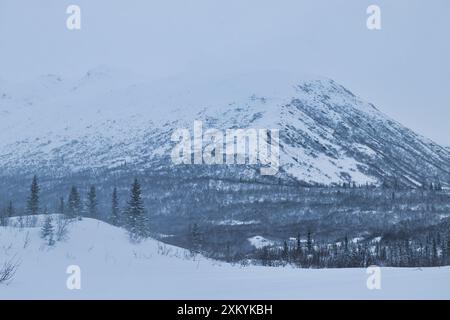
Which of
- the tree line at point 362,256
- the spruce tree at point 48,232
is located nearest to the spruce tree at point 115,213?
the tree line at point 362,256

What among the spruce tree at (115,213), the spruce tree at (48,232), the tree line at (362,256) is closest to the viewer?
the spruce tree at (48,232)

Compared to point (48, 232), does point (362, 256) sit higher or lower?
lower

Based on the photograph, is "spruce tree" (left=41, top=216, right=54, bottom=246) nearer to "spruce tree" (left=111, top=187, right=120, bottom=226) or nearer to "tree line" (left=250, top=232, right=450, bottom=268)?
"tree line" (left=250, top=232, right=450, bottom=268)

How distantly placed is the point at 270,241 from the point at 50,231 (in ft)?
448

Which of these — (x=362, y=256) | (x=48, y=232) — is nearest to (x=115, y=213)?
(x=362, y=256)

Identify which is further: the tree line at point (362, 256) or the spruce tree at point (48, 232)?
the tree line at point (362, 256)

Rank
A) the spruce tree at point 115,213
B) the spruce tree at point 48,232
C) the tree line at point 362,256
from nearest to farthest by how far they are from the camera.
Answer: the spruce tree at point 48,232, the tree line at point 362,256, the spruce tree at point 115,213

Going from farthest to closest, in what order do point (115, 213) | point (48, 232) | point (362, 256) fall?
point (362, 256), point (115, 213), point (48, 232)

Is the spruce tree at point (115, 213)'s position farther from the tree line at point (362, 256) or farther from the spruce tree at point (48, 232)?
the spruce tree at point (48, 232)

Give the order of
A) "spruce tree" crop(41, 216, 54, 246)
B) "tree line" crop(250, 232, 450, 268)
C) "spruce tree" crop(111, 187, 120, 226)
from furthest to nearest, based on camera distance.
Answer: "spruce tree" crop(111, 187, 120, 226) → "tree line" crop(250, 232, 450, 268) → "spruce tree" crop(41, 216, 54, 246)

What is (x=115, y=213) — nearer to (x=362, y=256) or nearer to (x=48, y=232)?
(x=362, y=256)

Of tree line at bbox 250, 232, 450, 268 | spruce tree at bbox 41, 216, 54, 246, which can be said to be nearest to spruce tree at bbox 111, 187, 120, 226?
tree line at bbox 250, 232, 450, 268

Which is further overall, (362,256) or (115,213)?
(362,256)

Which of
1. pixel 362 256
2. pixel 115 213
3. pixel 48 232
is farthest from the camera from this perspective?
pixel 362 256
